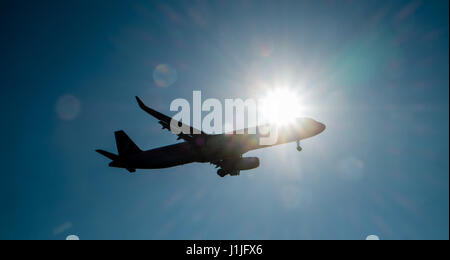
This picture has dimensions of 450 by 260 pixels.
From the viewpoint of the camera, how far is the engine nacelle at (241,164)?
4309 cm

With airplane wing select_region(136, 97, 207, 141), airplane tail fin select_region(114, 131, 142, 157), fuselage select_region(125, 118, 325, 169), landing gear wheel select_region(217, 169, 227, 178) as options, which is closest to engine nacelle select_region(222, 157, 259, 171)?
landing gear wheel select_region(217, 169, 227, 178)

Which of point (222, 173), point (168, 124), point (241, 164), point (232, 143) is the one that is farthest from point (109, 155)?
point (241, 164)

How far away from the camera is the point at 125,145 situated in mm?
49125

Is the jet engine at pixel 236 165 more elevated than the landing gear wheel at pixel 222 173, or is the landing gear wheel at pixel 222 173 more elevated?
the jet engine at pixel 236 165

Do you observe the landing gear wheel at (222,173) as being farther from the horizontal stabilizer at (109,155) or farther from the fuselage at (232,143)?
the horizontal stabilizer at (109,155)

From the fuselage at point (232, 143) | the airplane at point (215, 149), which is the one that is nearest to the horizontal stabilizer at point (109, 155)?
the airplane at point (215, 149)

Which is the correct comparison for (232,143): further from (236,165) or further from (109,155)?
(109,155)

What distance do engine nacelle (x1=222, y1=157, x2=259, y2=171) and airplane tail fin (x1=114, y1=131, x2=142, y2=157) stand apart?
49.7 feet

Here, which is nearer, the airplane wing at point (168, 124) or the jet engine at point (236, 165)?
the airplane wing at point (168, 124)

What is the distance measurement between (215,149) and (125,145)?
19173 millimetres
